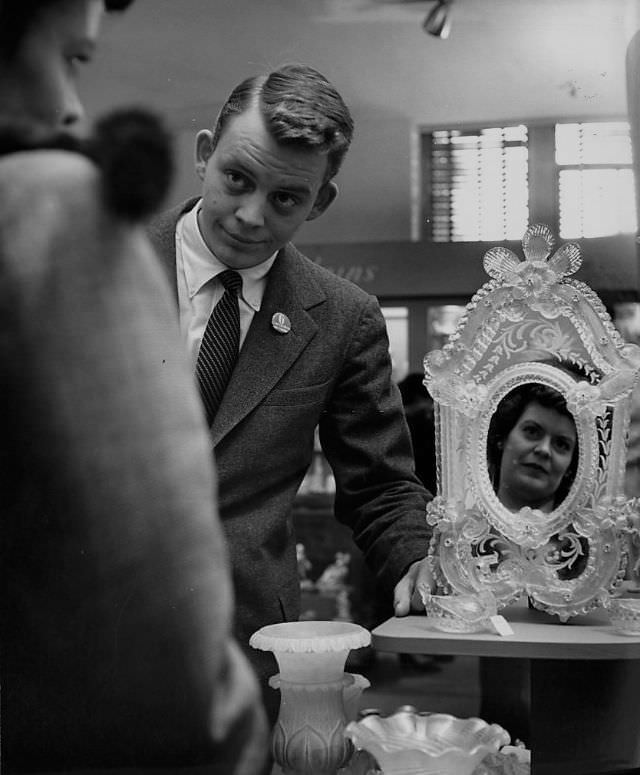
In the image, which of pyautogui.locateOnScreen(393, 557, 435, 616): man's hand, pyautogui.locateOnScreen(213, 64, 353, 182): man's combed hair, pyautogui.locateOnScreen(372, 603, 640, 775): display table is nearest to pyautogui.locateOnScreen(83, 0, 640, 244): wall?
pyautogui.locateOnScreen(213, 64, 353, 182): man's combed hair

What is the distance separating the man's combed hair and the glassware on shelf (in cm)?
59

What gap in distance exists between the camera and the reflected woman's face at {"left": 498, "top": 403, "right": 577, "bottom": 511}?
1.52 meters

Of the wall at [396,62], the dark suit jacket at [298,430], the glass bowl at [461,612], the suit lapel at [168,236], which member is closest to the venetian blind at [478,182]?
the wall at [396,62]

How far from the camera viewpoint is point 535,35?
1437 millimetres

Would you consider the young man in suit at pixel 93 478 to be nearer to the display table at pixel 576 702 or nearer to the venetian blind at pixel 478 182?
the display table at pixel 576 702

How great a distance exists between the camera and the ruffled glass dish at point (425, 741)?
1.34 m

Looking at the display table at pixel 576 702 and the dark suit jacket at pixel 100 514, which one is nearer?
the dark suit jacket at pixel 100 514

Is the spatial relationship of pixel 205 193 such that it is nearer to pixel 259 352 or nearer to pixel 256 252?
pixel 256 252

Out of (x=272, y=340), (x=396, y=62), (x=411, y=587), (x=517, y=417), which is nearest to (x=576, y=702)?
(x=411, y=587)

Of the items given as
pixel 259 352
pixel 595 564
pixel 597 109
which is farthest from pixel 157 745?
pixel 597 109

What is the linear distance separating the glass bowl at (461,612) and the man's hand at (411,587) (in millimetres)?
45

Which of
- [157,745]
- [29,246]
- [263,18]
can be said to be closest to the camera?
[29,246]

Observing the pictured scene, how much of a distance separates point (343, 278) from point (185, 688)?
1.97 feet

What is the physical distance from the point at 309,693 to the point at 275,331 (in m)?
0.47
